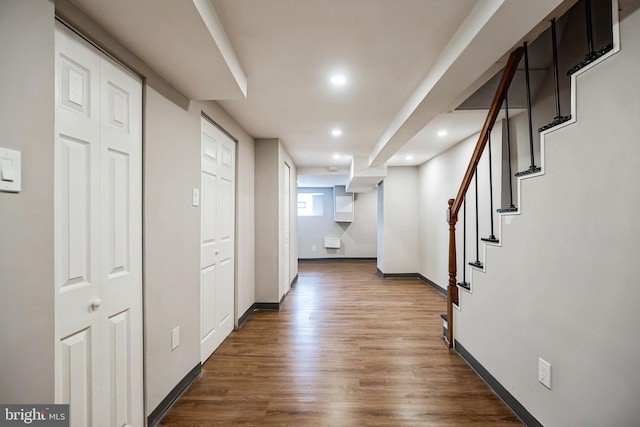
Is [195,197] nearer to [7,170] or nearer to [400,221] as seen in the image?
[7,170]

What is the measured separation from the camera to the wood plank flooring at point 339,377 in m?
1.82

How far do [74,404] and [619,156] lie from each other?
251 centimetres

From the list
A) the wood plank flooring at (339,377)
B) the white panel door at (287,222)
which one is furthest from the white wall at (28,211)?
the white panel door at (287,222)

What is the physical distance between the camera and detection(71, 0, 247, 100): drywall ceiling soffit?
121 cm

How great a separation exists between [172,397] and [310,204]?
24.4ft

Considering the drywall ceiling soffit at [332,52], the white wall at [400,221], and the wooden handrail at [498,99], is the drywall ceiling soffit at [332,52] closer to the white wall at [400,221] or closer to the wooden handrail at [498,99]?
the wooden handrail at [498,99]

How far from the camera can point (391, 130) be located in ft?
11.0

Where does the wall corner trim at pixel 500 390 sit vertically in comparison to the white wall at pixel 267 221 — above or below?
below

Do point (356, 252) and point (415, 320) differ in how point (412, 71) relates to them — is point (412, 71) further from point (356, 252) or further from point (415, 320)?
point (356, 252)

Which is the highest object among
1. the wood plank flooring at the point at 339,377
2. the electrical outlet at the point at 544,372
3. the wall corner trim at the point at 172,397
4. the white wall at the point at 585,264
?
the white wall at the point at 585,264

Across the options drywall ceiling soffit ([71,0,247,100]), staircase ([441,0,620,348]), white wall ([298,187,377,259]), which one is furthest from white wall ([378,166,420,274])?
drywall ceiling soffit ([71,0,247,100])

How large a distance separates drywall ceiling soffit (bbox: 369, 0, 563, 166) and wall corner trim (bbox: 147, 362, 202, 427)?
2795mm

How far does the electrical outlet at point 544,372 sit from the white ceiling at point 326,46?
68.5 inches

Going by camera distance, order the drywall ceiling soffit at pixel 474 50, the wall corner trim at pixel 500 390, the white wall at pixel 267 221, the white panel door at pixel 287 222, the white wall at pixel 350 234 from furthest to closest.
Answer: the white wall at pixel 350 234 < the white panel door at pixel 287 222 < the white wall at pixel 267 221 < the wall corner trim at pixel 500 390 < the drywall ceiling soffit at pixel 474 50
